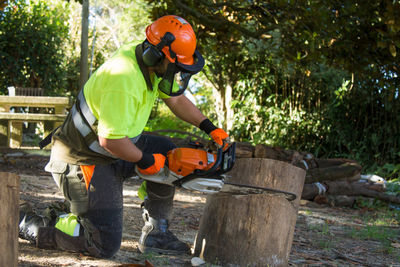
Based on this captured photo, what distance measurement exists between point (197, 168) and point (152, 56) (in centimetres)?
70

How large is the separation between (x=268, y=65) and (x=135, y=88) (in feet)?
26.5

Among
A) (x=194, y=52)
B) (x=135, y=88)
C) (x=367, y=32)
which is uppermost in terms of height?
(x=367, y=32)

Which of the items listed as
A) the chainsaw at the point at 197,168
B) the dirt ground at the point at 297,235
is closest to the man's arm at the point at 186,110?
the chainsaw at the point at 197,168

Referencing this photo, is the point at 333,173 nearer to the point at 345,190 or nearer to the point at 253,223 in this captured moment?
the point at 345,190

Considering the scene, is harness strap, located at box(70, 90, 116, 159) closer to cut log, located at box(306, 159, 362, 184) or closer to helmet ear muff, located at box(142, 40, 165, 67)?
helmet ear muff, located at box(142, 40, 165, 67)

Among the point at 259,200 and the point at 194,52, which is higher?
the point at 194,52

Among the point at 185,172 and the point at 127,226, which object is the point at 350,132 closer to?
the point at 127,226

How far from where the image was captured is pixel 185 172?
269 cm

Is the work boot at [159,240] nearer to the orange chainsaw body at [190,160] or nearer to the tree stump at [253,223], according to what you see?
the tree stump at [253,223]

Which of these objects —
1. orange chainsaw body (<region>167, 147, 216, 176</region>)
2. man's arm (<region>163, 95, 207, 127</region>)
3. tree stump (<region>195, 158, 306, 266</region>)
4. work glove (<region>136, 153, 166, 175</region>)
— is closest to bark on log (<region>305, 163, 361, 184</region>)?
tree stump (<region>195, 158, 306, 266</region>)

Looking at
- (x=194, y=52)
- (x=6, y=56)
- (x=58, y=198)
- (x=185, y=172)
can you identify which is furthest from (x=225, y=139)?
(x=6, y=56)

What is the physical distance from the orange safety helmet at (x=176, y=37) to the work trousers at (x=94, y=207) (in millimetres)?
756

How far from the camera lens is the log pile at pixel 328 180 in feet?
20.1

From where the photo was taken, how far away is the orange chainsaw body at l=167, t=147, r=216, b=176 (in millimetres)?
2648
